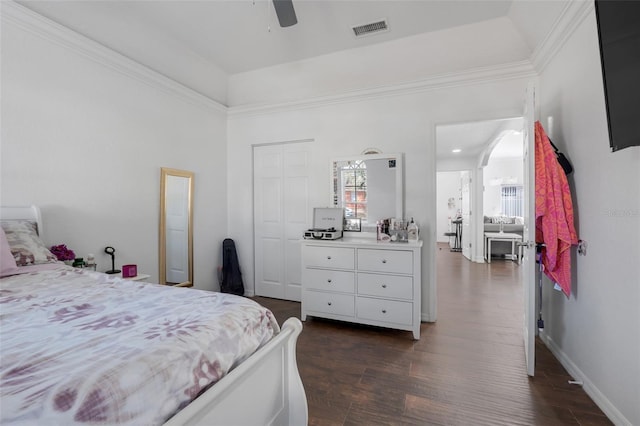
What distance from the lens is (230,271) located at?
13.2 feet

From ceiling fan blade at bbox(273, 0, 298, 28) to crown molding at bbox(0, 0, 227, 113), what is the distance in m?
1.61

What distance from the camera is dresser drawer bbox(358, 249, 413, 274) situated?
9.24 ft

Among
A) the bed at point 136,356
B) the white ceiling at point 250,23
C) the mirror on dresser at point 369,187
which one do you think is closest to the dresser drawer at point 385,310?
the mirror on dresser at point 369,187

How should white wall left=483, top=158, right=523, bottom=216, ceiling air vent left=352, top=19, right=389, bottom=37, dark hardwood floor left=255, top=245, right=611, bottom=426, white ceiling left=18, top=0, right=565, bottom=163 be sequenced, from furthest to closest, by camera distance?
white wall left=483, top=158, right=523, bottom=216
ceiling air vent left=352, top=19, right=389, bottom=37
white ceiling left=18, top=0, right=565, bottom=163
dark hardwood floor left=255, top=245, right=611, bottom=426

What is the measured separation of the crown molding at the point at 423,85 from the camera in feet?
9.53

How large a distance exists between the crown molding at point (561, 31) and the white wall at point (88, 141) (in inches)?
142

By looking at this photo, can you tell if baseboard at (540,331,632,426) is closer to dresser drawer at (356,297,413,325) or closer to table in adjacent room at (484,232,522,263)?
dresser drawer at (356,297,413,325)

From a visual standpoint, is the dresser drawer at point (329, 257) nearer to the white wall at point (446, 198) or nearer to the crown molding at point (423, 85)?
the crown molding at point (423, 85)

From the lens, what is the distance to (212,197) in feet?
13.1

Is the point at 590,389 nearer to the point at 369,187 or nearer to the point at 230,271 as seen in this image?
the point at 369,187

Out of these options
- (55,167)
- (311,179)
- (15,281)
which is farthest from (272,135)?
(15,281)

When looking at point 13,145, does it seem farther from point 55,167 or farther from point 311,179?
point 311,179

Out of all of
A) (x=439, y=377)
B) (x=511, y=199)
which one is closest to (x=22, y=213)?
(x=439, y=377)

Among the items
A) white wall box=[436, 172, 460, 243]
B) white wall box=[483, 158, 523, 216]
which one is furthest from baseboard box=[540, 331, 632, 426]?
white wall box=[436, 172, 460, 243]
